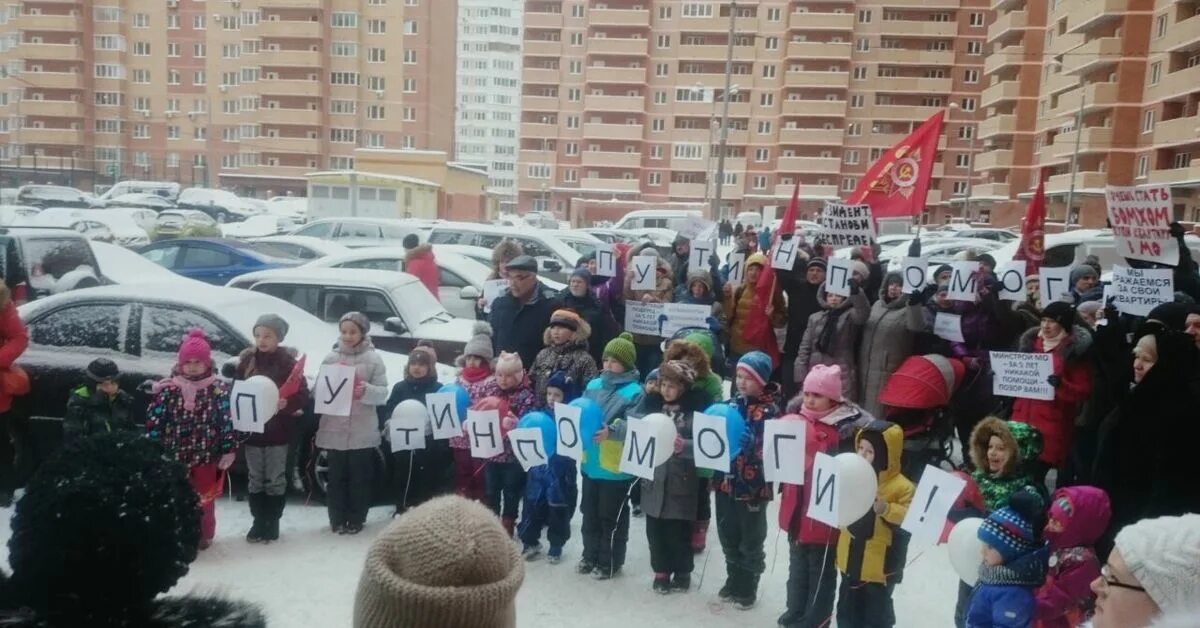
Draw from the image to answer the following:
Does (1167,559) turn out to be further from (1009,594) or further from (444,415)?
(444,415)

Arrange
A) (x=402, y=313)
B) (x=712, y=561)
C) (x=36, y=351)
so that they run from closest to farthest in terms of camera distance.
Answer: (x=712, y=561) < (x=36, y=351) < (x=402, y=313)

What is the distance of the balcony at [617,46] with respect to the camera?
67.2m

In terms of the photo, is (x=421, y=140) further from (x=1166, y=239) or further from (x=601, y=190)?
(x=1166, y=239)

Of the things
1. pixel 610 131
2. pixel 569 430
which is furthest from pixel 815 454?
pixel 610 131

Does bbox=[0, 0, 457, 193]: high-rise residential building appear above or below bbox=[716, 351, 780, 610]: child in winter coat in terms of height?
above

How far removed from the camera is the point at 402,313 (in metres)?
7.88

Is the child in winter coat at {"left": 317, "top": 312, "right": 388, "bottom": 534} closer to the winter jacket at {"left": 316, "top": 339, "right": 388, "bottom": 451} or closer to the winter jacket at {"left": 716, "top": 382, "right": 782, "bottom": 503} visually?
the winter jacket at {"left": 316, "top": 339, "right": 388, "bottom": 451}

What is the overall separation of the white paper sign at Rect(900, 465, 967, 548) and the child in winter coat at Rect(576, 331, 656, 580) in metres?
1.75

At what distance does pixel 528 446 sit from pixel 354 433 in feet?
A: 4.29

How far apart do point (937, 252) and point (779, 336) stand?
→ 16.4 metres

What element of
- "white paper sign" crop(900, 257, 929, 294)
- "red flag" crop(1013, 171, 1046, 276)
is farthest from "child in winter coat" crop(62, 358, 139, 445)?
"red flag" crop(1013, 171, 1046, 276)

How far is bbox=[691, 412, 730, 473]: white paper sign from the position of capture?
463cm

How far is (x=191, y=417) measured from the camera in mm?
5301

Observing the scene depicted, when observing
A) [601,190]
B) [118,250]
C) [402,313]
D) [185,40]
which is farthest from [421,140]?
[402,313]
